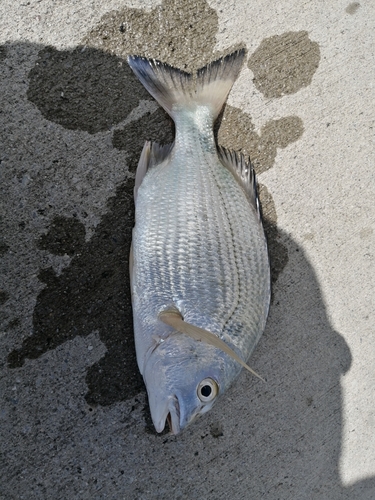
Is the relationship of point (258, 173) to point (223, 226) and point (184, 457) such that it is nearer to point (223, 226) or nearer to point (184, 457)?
point (223, 226)

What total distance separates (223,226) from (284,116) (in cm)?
100

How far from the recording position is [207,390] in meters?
2.10

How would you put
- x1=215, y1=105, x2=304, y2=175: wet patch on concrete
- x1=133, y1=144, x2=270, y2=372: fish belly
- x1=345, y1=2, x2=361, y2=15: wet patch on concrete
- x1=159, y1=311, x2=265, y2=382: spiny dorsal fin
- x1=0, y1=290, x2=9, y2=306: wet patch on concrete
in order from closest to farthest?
x1=159, y1=311, x2=265, y2=382: spiny dorsal fin → x1=133, y1=144, x2=270, y2=372: fish belly → x1=0, y1=290, x2=9, y2=306: wet patch on concrete → x1=215, y1=105, x2=304, y2=175: wet patch on concrete → x1=345, y1=2, x2=361, y2=15: wet patch on concrete

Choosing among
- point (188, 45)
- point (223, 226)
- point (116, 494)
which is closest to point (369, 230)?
point (223, 226)

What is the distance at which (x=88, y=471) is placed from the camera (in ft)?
8.14

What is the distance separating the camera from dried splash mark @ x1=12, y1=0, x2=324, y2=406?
99.2 inches

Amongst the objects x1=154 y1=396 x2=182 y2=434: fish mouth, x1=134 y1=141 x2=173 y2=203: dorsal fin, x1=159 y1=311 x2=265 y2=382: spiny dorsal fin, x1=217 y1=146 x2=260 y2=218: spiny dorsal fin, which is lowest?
x1=154 y1=396 x2=182 y2=434: fish mouth

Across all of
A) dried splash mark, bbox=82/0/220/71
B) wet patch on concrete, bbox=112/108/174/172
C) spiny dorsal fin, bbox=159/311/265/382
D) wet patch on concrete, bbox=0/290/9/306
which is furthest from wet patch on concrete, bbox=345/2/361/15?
wet patch on concrete, bbox=0/290/9/306

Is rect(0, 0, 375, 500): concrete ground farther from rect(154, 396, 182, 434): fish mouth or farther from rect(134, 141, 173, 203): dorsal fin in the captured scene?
rect(154, 396, 182, 434): fish mouth

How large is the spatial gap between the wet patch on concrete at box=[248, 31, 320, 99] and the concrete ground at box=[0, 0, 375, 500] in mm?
10

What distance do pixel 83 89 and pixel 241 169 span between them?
1.06 meters

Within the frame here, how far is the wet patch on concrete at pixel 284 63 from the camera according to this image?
2.83 m

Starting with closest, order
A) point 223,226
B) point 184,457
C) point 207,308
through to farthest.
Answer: point 207,308 < point 223,226 < point 184,457

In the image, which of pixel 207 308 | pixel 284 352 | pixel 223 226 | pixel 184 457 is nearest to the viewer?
pixel 207 308
